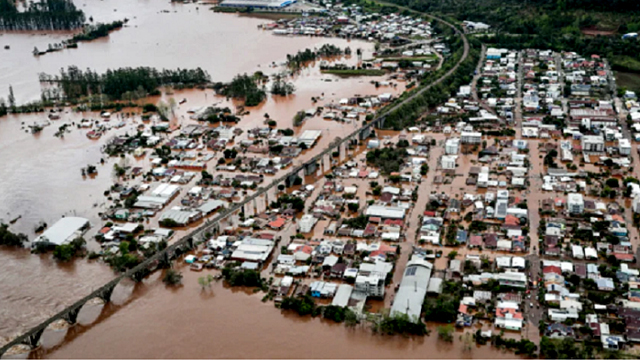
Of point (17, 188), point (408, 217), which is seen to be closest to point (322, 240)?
point (408, 217)

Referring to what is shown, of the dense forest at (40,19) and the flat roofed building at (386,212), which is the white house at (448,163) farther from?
the dense forest at (40,19)

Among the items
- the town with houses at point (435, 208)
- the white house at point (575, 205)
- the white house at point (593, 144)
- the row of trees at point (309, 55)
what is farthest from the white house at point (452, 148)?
the row of trees at point (309, 55)

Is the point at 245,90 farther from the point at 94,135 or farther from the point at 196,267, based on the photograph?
the point at 196,267

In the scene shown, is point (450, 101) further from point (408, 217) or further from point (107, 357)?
point (107, 357)

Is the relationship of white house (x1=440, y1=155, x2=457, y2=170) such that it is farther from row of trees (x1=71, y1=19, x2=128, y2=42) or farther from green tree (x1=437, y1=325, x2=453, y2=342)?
row of trees (x1=71, y1=19, x2=128, y2=42)

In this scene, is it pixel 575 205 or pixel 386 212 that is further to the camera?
pixel 386 212

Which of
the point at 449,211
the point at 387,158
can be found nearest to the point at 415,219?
the point at 449,211
